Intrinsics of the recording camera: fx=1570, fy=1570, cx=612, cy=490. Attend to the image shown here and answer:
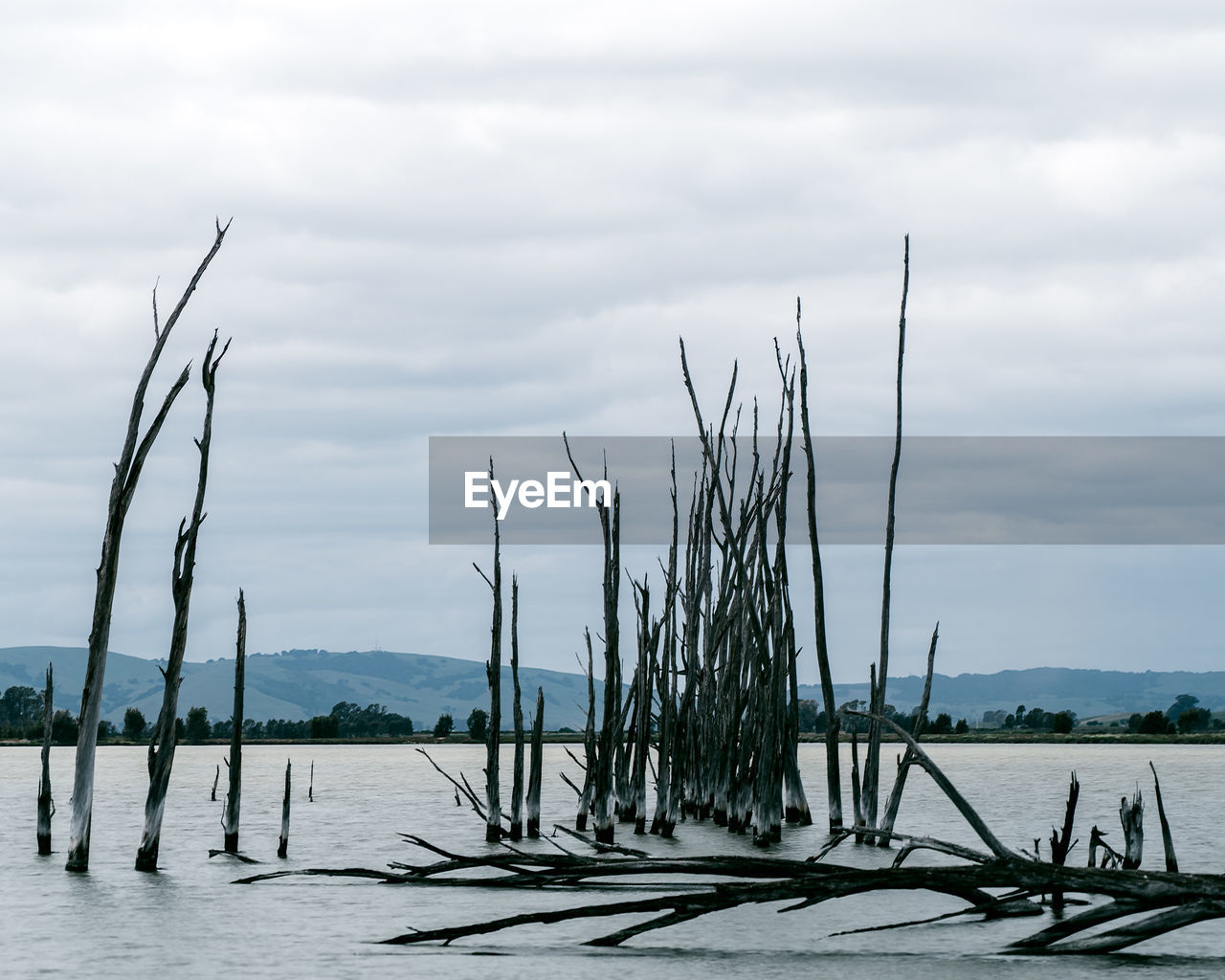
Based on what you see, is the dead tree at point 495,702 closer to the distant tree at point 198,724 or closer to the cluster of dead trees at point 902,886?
the cluster of dead trees at point 902,886

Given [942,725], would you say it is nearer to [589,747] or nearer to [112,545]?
[589,747]

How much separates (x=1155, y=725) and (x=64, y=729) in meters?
94.7

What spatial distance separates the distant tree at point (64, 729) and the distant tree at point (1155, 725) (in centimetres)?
9250

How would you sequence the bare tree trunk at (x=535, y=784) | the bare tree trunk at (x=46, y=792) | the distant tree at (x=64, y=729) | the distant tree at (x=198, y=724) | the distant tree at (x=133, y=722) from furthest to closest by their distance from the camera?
the distant tree at (x=133, y=722)
the distant tree at (x=198, y=724)
the distant tree at (x=64, y=729)
the bare tree trunk at (x=535, y=784)
the bare tree trunk at (x=46, y=792)

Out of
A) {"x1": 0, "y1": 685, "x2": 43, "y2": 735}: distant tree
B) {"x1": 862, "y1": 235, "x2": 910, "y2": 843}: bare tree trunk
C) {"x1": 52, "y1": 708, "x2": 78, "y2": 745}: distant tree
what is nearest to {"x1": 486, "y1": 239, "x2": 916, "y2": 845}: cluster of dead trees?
{"x1": 862, "y1": 235, "x2": 910, "y2": 843}: bare tree trunk

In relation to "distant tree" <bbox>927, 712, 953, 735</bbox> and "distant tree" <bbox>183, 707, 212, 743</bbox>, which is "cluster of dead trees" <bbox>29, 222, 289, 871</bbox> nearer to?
"distant tree" <bbox>183, 707, 212, 743</bbox>

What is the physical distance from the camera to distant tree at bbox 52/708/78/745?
94.0m

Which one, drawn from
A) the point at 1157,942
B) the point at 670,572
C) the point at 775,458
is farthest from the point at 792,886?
the point at 670,572

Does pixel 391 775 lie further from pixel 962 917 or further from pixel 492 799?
pixel 962 917

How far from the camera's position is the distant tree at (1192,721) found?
454 feet

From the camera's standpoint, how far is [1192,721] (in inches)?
5659

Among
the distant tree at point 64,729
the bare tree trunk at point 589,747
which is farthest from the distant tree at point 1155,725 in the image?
the bare tree trunk at point 589,747

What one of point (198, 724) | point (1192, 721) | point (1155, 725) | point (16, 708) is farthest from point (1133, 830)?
point (16, 708)

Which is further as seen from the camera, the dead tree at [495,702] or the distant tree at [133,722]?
the distant tree at [133,722]
